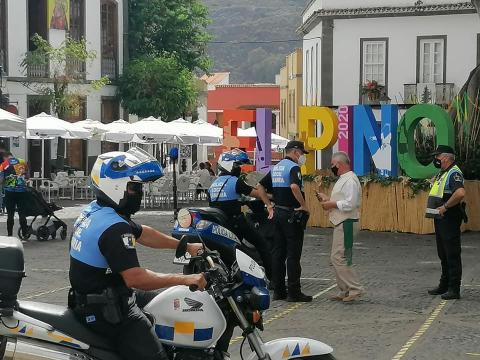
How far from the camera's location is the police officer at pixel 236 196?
42.8 ft

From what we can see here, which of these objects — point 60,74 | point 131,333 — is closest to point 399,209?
point 131,333

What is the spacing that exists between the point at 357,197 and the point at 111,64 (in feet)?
114

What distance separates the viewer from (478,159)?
22.0 m

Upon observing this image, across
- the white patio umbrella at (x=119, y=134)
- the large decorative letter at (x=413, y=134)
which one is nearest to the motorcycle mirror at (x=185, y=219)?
the large decorative letter at (x=413, y=134)

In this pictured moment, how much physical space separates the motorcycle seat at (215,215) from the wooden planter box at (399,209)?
27.9 ft

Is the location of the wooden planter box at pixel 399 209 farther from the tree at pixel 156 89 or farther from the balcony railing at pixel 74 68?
the tree at pixel 156 89

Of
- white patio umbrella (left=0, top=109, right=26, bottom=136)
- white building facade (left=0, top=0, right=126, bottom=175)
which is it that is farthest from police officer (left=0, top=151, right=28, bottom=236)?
white building facade (left=0, top=0, right=126, bottom=175)

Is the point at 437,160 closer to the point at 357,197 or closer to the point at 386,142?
the point at 357,197

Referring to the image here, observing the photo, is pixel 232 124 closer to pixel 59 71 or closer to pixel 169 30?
pixel 59 71

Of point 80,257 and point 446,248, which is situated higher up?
point 80,257

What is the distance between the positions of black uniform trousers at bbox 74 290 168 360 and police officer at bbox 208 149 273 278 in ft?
23.0

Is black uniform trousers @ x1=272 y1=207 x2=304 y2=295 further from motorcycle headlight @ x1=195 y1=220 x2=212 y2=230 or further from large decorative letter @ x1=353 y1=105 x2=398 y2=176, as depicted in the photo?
large decorative letter @ x1=353 y1=105 x2=398 y2=176

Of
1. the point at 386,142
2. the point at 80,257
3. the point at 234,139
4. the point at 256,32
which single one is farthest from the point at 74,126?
the point at 256,32

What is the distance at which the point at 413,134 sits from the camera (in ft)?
71.8
